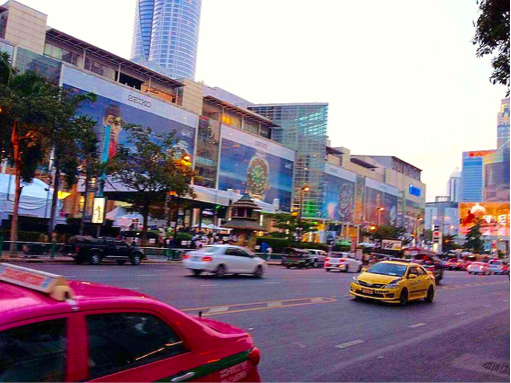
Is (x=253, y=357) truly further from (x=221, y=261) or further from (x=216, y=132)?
(x=216, y=132)

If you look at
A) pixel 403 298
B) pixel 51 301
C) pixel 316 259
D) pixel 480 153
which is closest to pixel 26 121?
pixel 403 298

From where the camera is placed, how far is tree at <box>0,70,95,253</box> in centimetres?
2283

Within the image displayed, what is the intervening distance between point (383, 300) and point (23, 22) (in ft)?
186

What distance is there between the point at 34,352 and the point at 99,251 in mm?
22157

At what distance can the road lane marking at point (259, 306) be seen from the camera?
1113 cm

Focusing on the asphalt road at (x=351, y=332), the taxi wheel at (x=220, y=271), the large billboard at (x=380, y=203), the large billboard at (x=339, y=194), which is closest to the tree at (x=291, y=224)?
the taxi wheel at (x=220, y=271)

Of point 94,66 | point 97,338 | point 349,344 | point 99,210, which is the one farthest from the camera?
point 94,66

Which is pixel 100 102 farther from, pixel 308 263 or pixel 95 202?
pixel 308 263

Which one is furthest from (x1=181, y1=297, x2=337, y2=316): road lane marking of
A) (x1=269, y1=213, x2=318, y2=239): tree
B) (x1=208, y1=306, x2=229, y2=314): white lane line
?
(x1=269, y1=213, x2=318, y2=239): tree

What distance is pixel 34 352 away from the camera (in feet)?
9.05

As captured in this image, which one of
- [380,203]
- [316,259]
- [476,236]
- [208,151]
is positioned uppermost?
[208,151]

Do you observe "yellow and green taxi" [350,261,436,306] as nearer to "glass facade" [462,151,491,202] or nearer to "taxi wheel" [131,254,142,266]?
"glass facade" [462,151,491,202]

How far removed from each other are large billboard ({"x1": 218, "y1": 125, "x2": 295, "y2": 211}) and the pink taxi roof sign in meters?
75.2

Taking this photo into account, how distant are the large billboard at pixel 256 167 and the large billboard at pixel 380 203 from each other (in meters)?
31.5
